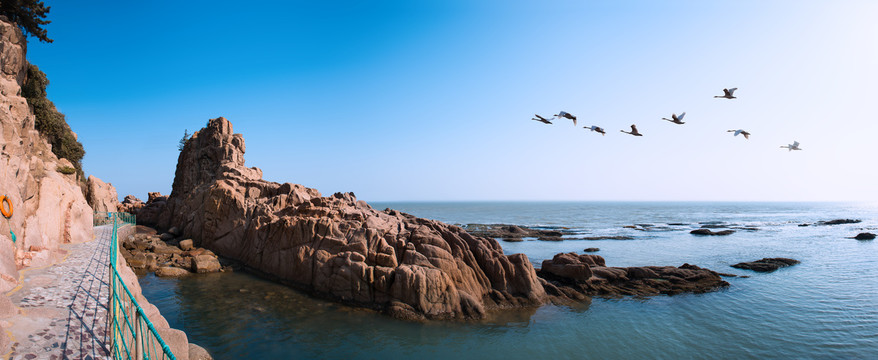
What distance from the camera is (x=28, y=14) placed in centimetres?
3084

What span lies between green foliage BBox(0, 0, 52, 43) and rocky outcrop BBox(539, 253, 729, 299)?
43.2 metres

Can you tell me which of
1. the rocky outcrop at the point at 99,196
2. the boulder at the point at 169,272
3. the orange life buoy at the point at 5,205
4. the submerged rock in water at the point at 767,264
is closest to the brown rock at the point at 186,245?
the boulder at the point at 169,272

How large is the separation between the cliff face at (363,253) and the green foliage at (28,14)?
18.7m

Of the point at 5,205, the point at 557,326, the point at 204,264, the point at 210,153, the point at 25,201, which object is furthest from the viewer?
the point at 210,153

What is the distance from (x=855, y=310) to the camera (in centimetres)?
2203

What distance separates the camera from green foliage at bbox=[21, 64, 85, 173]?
3206cm

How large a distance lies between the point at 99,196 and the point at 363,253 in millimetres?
37305

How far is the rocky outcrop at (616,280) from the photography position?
24.6 meters

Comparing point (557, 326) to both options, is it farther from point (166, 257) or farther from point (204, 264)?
point (166, 257)

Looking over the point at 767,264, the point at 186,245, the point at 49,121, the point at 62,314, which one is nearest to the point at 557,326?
the point at 62,314

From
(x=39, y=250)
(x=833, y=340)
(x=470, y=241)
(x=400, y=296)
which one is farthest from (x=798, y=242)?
(x=39, y=250)

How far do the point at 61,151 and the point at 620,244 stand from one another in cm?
6042

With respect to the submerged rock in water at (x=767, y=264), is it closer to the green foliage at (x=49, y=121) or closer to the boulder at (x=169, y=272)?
the boulder at (x=169, y=272)

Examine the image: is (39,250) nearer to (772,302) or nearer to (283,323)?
(283,323)
